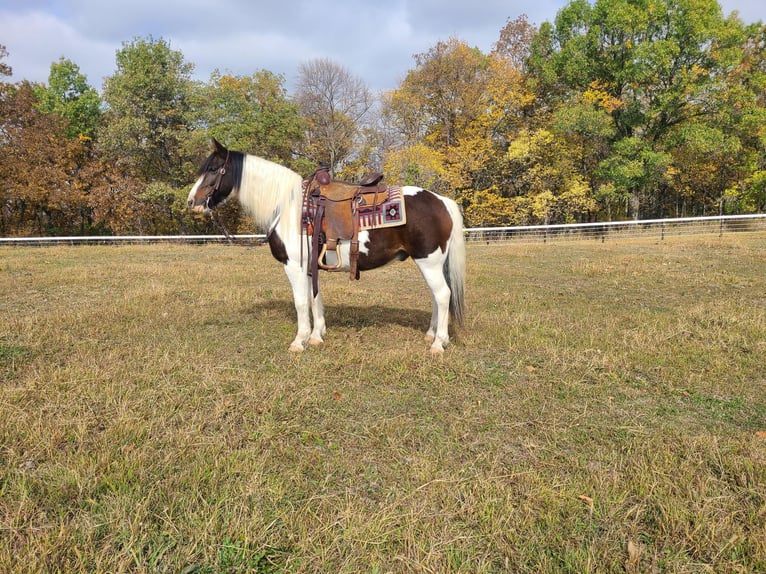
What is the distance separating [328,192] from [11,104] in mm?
32670

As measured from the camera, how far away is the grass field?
196 centimetres

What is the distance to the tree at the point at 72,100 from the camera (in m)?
29.5

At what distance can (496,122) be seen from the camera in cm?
2523

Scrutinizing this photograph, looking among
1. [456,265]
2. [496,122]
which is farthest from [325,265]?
[496,122]

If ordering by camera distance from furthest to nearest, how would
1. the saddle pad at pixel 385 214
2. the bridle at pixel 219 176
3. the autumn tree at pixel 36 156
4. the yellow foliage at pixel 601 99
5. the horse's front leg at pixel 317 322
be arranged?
the autumn tree at pixel 36 156, the yellow foliage at pixel 601 99, the horse's front leg at pixel 317 322, the bridle at pixel 219 176, the saddle pad at pixel 385 214

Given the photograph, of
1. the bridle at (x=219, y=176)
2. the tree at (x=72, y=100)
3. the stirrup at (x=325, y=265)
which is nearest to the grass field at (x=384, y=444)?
the stirrup at (x=325, y=265)

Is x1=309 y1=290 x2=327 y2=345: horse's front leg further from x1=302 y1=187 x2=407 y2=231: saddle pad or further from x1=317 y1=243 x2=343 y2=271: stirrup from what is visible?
x1=302 y1=187 x2=407 y2=231: saddle pad

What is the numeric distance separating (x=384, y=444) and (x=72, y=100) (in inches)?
1543

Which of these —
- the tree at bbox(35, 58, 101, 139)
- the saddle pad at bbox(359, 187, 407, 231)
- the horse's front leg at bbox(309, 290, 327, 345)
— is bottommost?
the horse's front leg at bbox(309, 290, 327, 345)

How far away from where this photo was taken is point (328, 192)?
16.0 ft

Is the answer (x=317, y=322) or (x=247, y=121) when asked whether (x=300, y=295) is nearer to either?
(x=317, y=322)

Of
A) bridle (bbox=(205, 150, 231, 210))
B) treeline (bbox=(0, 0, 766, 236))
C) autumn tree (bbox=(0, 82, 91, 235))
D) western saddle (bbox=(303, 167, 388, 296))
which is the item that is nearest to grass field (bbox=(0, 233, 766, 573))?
western saddle (bbox=(303, 167, 388, 296))

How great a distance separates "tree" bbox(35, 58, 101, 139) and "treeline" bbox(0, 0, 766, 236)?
1130 mm

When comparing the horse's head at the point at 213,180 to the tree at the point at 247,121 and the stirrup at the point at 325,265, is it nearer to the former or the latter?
the stirrup at the point at 325,265
